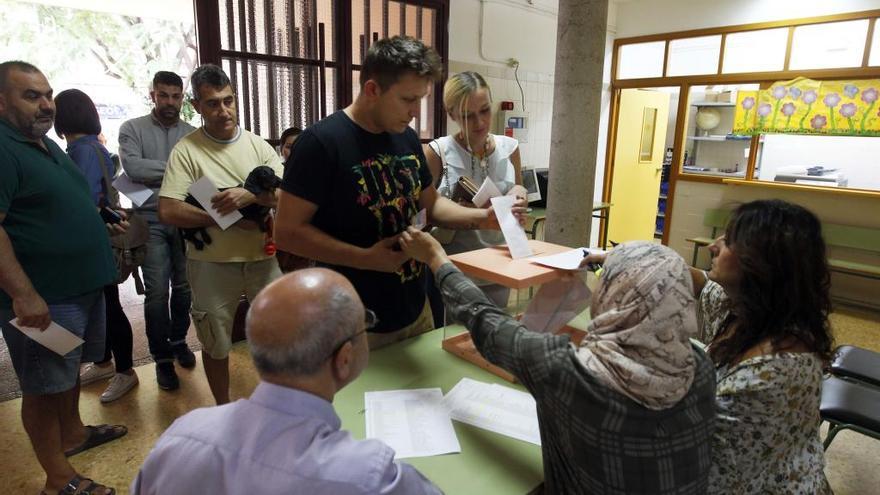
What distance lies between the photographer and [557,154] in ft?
11.8

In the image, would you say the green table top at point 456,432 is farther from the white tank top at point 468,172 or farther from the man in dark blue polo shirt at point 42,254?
the man in dark blue polo shirt at point 42,254

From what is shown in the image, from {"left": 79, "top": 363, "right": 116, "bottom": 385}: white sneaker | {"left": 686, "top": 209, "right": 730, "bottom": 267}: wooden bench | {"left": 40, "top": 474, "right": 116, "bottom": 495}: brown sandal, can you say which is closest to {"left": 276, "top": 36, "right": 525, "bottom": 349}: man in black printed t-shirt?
Answer: {"left": 40, "top": 474, "right": 116, "bottom": 495}: brown sandal

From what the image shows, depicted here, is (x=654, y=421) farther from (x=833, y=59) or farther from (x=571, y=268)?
(x=833, y=59)

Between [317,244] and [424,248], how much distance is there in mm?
314

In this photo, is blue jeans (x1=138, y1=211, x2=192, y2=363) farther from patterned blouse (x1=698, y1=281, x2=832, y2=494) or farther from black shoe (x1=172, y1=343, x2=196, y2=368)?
patterned blouse (x1=698, y1=281, x2=832, y2=494)

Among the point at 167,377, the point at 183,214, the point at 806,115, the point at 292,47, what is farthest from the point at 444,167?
the point at 806,115

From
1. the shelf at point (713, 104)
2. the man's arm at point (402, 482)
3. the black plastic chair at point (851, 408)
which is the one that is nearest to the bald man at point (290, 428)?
the man's arm at point (402, 482)

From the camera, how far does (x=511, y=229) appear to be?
1.61m

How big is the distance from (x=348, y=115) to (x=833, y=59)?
17.1 feet

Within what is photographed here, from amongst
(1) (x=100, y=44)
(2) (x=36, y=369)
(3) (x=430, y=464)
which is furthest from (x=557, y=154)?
(1) (x=100, y=44)

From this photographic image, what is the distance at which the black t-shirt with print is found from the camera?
1.44 m

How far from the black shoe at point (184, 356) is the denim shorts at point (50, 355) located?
44.7 inches

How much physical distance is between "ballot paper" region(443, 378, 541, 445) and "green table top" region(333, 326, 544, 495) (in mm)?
23

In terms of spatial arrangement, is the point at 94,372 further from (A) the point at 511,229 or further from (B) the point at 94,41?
(B) the point at 94,41
